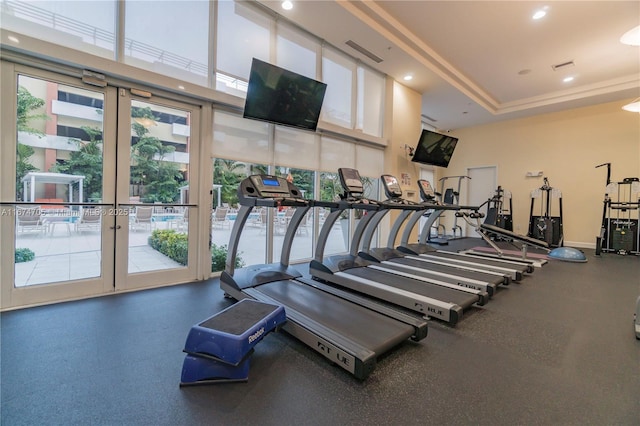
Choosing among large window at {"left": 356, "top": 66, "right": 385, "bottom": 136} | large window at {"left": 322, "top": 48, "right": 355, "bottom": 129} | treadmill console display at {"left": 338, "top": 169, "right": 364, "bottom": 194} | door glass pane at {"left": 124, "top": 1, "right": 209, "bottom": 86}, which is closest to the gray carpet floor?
treadmill console display at {"left": 338, "top": 169, "right": 364, "bottom": 194}

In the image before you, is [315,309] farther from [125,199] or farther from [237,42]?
[237,42]

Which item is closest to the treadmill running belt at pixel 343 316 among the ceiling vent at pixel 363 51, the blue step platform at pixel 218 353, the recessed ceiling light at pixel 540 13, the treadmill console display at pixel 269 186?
the blue step platform at pixel 218 353

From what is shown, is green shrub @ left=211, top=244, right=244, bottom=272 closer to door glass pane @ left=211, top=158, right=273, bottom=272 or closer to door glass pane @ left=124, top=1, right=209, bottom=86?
door glass pane @ left=211, top=158, right=273, bottom=272

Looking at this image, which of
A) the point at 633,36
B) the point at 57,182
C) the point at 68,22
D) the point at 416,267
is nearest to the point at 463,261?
the point at 416,267

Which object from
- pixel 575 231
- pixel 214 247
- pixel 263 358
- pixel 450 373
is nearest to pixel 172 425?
pixel 263 358

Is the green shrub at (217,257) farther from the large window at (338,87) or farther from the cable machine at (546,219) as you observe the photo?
the cable machine at (546,219)

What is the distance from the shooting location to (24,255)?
9.87 ft

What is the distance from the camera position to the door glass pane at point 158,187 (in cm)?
367

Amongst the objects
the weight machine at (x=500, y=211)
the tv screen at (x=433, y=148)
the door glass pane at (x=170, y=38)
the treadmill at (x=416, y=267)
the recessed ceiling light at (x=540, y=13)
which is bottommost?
the treadmill at (x=416, y=267)

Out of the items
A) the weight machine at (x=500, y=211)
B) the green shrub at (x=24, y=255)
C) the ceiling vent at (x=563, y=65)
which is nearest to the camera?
the green shrub at (x=24, y=255)

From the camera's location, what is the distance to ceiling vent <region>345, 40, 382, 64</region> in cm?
520

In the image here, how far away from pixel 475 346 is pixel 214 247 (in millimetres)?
3698

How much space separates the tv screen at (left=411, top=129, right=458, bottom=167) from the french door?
5.26 meters

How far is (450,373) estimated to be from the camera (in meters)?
1.96
